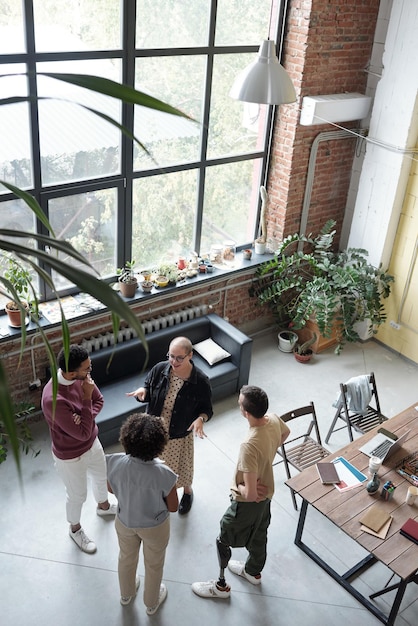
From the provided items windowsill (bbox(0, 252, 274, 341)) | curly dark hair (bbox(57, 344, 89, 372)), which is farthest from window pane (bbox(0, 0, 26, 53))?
curly dark hair (bbox(57, 344, 89, 372))

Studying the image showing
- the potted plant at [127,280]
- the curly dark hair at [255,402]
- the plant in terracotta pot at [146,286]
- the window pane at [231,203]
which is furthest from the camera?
the window pane at [231,203]

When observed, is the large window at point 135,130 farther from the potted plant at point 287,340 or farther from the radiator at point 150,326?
the potted plant at point 287,340

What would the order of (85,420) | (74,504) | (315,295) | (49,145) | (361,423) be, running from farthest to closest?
(315,295), (361,423), (49,145), (74,504), (85,420)

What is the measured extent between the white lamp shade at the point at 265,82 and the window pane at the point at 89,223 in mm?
1948

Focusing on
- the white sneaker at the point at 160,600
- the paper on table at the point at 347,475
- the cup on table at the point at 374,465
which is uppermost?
the cup on table at the point at 374,465

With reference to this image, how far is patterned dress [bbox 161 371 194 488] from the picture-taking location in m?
4.55

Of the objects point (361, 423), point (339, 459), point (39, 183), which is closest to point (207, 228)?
point (39, 183)

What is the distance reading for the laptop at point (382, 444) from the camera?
15.6 feet

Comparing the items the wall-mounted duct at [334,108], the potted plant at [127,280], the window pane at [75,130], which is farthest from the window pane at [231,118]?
the potted plant at [127,280]

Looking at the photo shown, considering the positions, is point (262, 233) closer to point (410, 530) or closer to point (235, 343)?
point (235, 343)

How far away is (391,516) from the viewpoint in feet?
14.3

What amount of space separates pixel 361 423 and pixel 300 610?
1.82 meters

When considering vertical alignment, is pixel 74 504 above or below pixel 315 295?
below

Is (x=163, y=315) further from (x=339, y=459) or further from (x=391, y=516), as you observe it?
(x=391, y=516)
